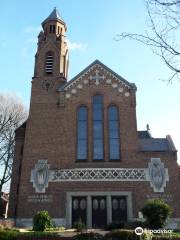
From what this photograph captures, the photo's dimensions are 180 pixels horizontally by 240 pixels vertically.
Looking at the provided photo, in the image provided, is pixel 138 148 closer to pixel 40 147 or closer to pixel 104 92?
pixel 104 92

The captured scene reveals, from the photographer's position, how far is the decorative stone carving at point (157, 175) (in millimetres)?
27422

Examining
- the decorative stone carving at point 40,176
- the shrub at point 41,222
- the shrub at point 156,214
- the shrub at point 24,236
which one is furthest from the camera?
the decorative stone carving at point 40,176

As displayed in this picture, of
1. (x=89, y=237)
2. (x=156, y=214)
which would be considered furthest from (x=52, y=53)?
(x=89, y=237)

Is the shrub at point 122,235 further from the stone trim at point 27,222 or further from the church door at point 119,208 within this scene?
the stone trim at point 27,222

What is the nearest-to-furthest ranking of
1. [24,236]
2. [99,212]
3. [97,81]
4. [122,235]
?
[122,235] < [24,236] < [99,212] < [97,81]

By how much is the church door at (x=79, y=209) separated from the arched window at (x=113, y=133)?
4.21m

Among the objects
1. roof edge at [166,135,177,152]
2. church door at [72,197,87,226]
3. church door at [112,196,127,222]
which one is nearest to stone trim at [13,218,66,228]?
church door at [72,197,87,226]

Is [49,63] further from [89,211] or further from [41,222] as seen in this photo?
[41,222]

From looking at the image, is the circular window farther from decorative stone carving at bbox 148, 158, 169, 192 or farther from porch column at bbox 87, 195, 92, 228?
decorative stone carving at bbox 148, 158, 169, 192

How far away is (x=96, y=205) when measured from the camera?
89.4 ft

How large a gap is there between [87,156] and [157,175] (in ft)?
19.2

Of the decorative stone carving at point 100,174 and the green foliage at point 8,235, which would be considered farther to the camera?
the decorative stone carving at point 100,174

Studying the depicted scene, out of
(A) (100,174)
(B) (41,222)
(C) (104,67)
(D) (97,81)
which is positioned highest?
(C) (104,67)

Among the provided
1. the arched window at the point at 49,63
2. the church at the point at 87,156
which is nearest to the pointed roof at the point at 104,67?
the church at the point at 87,156
